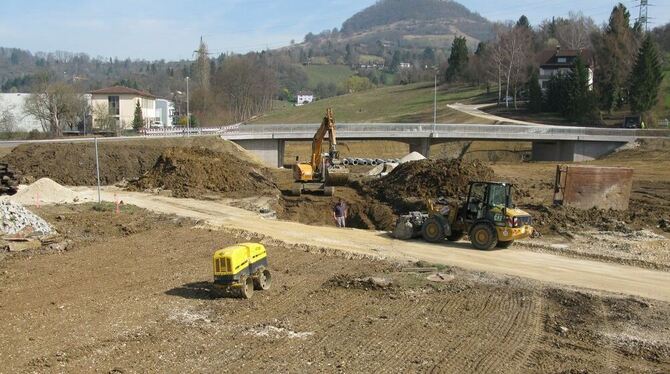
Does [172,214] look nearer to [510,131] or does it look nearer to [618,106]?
[510,131]

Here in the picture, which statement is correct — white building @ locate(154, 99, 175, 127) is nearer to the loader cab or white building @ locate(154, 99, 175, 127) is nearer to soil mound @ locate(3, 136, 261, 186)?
soil mound @ locate(3, 136, 261, 186)

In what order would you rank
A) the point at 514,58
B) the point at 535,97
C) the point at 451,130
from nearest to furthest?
the point at 451,130
the point at 535,97
the point at 514,58

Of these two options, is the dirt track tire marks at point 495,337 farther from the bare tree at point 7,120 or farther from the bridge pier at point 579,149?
the bare tree at point 7,120

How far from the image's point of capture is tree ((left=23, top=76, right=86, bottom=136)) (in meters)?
75.2

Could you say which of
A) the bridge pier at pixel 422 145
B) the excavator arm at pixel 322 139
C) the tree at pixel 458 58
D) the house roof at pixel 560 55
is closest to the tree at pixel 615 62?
the house roof at pixel 560 55

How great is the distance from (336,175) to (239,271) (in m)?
20.8

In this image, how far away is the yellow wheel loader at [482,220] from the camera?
70.4ft

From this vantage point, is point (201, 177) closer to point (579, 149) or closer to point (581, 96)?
point (579, 149)

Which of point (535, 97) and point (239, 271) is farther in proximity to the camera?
point (535, 97)

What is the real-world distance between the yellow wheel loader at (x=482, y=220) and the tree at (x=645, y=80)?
189 ft

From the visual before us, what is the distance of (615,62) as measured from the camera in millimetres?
80188

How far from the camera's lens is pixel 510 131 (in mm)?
59625

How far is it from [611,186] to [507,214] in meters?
9.31

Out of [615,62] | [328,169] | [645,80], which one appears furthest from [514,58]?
[328,169]
